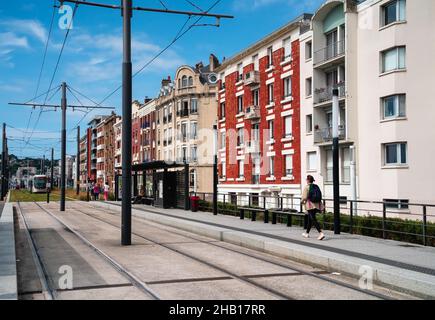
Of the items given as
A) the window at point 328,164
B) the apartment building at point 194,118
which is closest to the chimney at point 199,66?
the apartment building at point 194,118

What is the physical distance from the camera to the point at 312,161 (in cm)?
3834

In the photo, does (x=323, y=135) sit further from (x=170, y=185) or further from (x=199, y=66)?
(x=199, y=66)

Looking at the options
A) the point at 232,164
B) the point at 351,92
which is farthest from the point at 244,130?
the point at 351,92

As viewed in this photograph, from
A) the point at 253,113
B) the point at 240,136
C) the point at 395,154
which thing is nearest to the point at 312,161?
the point at 395,154

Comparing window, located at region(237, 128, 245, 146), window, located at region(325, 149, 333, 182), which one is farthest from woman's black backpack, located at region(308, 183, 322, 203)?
window, located at region(237, 128, 245, 146)

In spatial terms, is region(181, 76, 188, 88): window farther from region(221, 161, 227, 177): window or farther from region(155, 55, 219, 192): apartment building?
region(221, 161, 227, 177): window

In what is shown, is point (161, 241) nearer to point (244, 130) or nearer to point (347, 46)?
point (347, 46)

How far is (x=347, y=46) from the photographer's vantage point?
34031mm

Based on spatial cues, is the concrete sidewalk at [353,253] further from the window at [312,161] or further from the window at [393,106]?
the window at [312,161]

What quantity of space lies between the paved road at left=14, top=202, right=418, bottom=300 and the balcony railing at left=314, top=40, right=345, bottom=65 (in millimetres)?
24026

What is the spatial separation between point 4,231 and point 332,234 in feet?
32.8

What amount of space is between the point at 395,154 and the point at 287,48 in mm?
14287

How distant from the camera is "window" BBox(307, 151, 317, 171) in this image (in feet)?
125
